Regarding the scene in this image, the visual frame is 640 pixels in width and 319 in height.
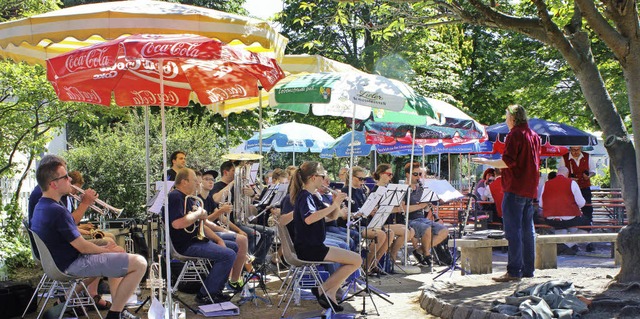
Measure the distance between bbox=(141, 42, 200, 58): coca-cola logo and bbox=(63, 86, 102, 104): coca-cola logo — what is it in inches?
103

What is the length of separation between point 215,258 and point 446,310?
2517mm

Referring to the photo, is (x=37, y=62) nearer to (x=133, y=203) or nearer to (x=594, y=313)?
(x=133, y=203)

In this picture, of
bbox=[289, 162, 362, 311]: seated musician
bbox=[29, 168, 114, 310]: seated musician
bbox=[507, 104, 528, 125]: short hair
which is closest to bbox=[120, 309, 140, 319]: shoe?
bbox=[29, 168, 114, 310]: seated musician

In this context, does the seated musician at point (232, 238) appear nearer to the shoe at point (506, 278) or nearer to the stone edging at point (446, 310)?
the stone edging at point (446, 310)

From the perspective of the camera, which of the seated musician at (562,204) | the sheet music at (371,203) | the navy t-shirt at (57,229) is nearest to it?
the navy t-shirt at (57,229)

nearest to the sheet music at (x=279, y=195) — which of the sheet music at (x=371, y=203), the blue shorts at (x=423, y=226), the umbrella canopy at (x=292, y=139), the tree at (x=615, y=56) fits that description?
the sheet music at (x=371, y=203)

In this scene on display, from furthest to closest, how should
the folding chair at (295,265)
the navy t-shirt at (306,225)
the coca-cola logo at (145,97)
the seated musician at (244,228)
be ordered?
the seated musician at (244,228) < the coca-cola logo at (145,97) < the folding chair at (295,265) < the navy t-shirt at (306,225)

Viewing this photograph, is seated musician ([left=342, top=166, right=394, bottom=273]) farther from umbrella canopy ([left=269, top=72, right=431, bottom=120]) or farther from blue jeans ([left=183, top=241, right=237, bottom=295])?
blue jeans ([left=183, top=241, right=237, bottom=295])

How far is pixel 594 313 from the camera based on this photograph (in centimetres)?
693

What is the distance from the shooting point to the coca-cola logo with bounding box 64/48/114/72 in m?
6.35

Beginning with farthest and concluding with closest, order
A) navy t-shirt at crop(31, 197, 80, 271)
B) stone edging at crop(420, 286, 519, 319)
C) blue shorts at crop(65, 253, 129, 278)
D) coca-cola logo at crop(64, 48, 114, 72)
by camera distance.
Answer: stone edging at crop(420, 286, 519, 319), blue shorts at crop(65, 253, 129, 278), navy t-shirt at crop(31, 197, 80, 271), coca-cola logo at crop(64, 48, 114, 72)

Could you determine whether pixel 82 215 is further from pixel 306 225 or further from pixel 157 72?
pixel 306 225

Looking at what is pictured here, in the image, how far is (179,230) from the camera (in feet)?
26.2

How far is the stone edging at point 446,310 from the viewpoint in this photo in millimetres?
6932
